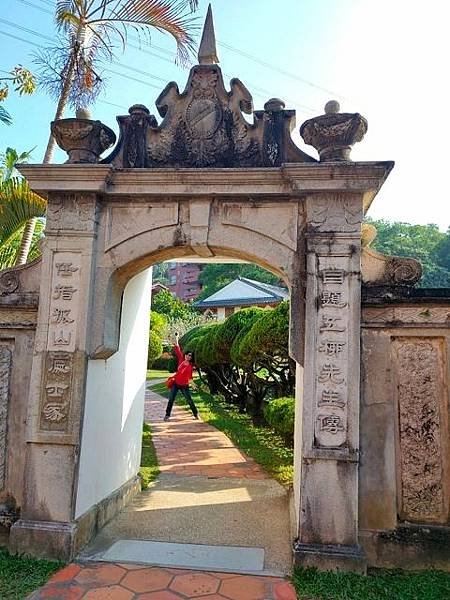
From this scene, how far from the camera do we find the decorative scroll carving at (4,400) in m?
3.85

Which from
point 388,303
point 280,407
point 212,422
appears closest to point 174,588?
point 388,303

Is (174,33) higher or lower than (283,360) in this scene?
higher

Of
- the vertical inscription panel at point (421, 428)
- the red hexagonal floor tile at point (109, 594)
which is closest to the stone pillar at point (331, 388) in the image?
the vertical inscription panel at point (421, 428)

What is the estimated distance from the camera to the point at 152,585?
121 inches

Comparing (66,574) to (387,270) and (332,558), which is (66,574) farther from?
(387,270)

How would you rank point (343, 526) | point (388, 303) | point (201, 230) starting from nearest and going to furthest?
1. point (343, 526)
2. point (388, 303)
3. point (201, 230)

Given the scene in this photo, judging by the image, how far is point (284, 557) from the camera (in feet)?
11.6

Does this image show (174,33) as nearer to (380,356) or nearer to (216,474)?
(380,356)

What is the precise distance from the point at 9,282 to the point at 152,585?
2.61 meters

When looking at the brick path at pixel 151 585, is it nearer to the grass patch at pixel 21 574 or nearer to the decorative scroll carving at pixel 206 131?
the grass patch at pixel 21 574

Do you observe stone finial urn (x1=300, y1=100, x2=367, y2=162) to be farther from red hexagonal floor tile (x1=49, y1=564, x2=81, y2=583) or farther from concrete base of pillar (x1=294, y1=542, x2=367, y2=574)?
red hexagonal floor tile (x1=49, y1=564, x2=81, y2=583)

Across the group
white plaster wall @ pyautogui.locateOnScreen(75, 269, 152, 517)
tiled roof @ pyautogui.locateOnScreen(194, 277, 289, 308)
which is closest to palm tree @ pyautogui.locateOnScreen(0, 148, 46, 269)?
white plaster wall @ pyautogui.locateOnScreen(75, 269, 152, 517)

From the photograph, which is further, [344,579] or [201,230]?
[201,230]

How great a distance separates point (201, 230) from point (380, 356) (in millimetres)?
1739
